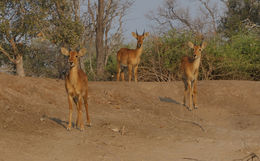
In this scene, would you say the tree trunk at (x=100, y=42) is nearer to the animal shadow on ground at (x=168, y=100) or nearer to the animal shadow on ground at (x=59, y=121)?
the animal shadow on ground at (x=168, y=100)

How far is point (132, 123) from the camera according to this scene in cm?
924

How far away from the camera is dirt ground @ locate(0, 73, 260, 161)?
6.50 m

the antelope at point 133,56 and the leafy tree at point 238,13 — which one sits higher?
the leafy tree at point 238,13

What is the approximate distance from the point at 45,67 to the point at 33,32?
27.6 feet

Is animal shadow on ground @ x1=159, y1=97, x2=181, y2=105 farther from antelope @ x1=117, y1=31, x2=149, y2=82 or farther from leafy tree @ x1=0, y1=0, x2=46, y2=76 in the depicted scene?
leafy tree @ x1=0, y1=0, x2=46, y2=76

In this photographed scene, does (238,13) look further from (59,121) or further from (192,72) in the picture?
(59,121)

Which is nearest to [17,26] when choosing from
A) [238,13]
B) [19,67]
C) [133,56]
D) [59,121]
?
[19,67]

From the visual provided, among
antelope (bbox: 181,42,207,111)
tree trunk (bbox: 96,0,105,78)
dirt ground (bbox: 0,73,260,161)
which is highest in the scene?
tree trunk (bbox: 96,0,105,78)

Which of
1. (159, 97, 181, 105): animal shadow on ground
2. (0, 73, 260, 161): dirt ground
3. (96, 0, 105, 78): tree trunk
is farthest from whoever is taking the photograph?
(96, 0, 105, 78): tree trunk

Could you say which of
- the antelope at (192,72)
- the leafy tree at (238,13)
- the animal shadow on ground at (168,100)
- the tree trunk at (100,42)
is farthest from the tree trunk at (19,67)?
the leafy tree at (238,13)

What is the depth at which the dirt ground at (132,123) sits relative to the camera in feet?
21.3

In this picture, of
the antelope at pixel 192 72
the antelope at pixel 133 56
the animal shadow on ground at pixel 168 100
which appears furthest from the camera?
the antelope at pixel 133 56

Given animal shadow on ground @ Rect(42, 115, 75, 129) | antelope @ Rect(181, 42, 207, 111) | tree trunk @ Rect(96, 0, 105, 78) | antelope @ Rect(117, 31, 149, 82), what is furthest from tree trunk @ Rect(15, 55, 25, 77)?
antelope @ Rect(181, 42, 207, 111)

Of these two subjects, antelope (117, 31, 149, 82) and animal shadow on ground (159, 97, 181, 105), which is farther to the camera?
antelope (117, 31, 149, 82)
